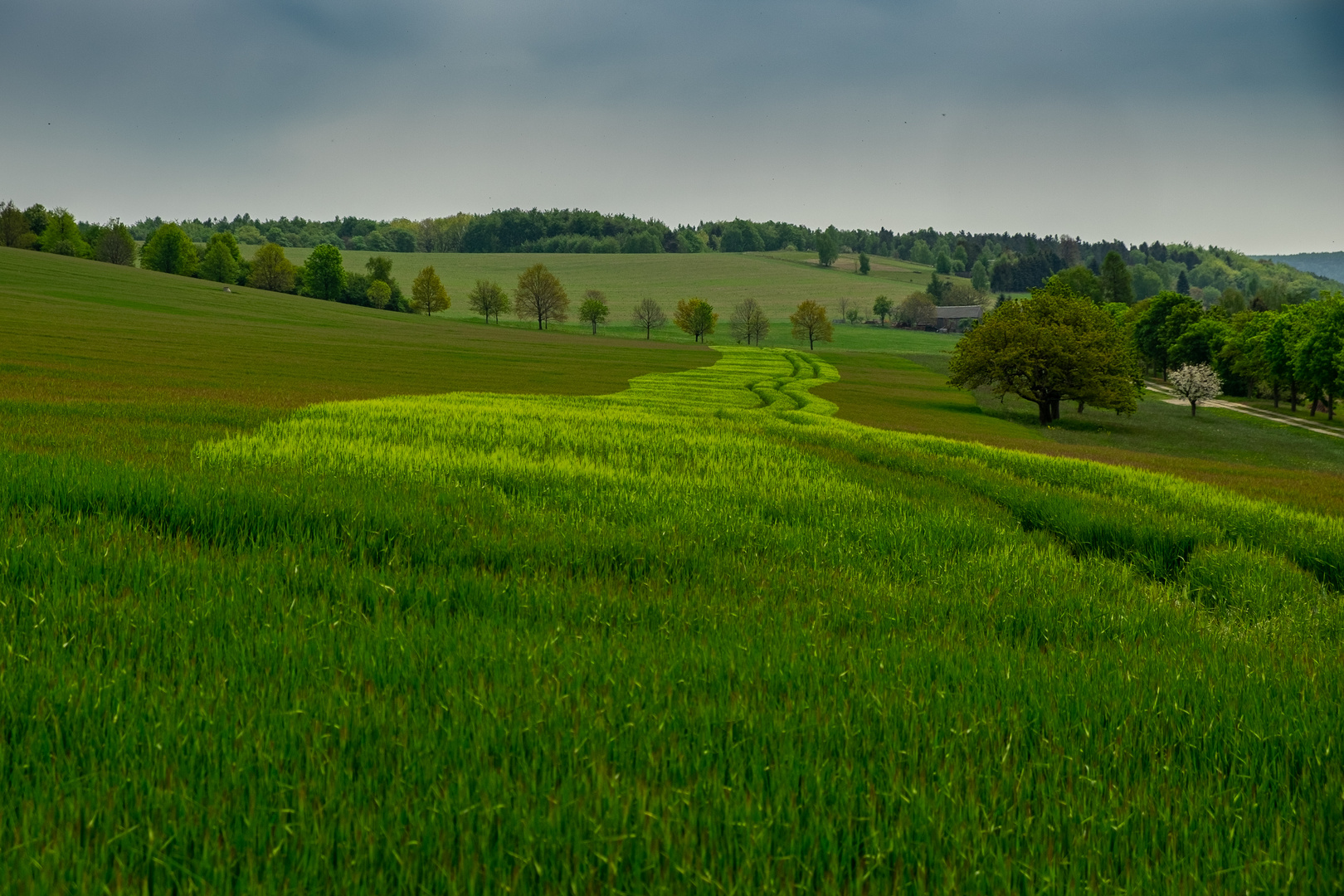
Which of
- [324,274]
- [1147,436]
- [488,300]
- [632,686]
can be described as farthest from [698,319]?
[632,686]

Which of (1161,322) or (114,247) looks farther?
(114,247)

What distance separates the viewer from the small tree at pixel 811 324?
153250 millimetres

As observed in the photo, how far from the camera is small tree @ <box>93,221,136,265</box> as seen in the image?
5517 inches

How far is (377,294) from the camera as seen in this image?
148250 mm

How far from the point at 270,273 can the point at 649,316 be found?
234 feet

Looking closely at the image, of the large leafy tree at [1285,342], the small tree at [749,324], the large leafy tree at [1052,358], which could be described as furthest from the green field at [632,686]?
the small tree at [749,324]

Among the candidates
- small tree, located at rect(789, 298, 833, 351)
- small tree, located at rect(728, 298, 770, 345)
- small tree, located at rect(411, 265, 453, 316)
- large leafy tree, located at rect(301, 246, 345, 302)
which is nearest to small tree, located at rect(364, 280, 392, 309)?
large leafy tree, located at rect(301, 246, 345, 302)

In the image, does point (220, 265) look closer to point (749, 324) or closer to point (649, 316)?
point (649, 316)

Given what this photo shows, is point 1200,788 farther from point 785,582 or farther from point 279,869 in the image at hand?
point 279,869

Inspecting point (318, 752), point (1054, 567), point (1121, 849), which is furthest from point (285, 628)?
point (1054, 567)

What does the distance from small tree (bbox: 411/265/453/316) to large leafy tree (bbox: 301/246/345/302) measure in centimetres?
1399

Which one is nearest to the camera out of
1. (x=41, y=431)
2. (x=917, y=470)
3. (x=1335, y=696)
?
(x=1335, y=696)

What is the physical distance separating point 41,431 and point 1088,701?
17684mm

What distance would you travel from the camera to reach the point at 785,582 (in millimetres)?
7172
